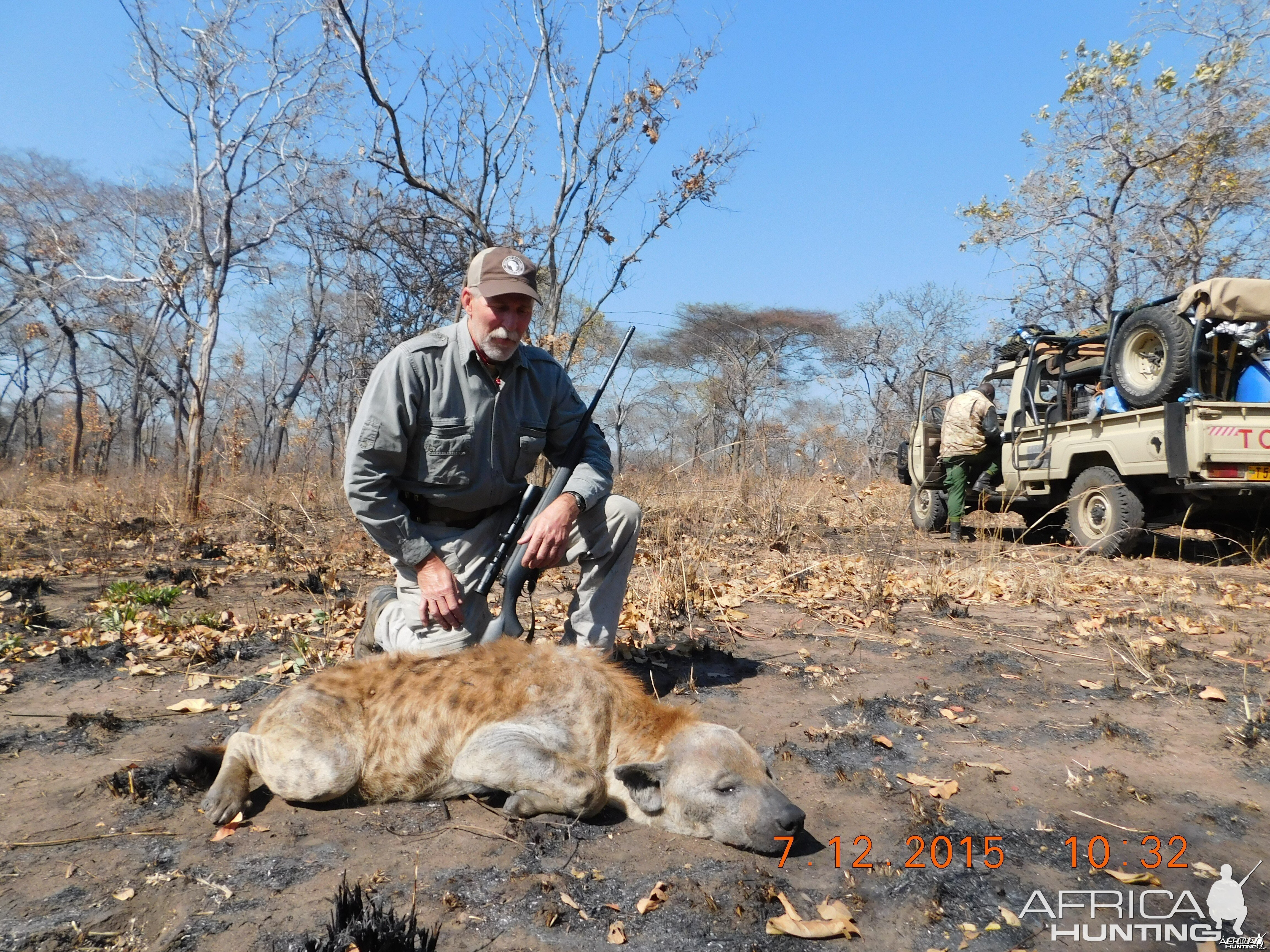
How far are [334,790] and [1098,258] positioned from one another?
752 inches

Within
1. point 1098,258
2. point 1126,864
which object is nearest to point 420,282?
point 1126,864

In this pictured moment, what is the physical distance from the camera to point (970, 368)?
2636 centimetres

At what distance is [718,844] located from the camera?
286cm

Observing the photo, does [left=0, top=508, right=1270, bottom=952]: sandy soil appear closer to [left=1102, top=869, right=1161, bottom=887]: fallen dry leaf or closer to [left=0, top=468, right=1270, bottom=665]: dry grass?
[left=1102, top=869, right=1161, bottom=887]: fallen dry leaf

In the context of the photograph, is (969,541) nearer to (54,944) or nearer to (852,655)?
(852,655)

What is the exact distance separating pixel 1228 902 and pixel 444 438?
3.51 m

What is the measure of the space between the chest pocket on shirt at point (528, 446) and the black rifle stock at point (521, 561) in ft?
0.40

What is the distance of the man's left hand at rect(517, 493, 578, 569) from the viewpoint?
12.3 feet

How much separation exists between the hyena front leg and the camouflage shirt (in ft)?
31.0

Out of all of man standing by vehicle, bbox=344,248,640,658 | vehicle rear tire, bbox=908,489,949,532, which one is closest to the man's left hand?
man standing by vehicle, bbox=344,248,640,658

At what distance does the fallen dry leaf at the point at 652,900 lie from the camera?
8.01ft

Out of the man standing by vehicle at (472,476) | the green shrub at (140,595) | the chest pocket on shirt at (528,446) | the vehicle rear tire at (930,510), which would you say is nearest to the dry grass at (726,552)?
the vehicle rear tire at (930,510)

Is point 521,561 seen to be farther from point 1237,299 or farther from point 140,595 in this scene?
point 1237,299

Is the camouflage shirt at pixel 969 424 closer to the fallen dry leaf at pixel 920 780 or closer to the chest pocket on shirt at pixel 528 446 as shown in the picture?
the chest pocket on shirt at pixel 528 446
